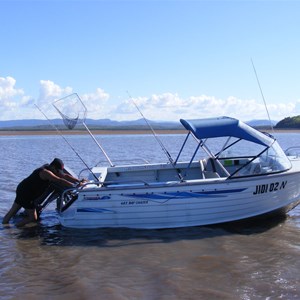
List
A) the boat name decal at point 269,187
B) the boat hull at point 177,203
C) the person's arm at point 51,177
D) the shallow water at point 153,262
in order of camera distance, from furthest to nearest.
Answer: the person's arm at point 51,177, the boat name decal at point 269,187, the boat hull at point 177,203, the shallow water at point 153,262

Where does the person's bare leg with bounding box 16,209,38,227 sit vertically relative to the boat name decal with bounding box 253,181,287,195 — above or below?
below

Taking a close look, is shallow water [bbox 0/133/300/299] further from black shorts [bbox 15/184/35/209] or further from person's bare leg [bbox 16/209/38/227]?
black shorts [bbox 15/184/35/209]

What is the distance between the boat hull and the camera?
8.29 meters

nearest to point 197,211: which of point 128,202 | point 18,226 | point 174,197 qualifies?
point 174,197

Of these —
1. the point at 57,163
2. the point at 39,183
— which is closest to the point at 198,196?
the point at 57,163

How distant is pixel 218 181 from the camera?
8273mm

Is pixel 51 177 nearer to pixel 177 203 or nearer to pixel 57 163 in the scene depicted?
pixel 57 163

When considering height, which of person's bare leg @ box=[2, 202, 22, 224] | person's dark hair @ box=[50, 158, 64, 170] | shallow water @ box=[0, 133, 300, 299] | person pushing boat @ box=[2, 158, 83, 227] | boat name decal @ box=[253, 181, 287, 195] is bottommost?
shallow water @ box=[0, 133, 300, 299]

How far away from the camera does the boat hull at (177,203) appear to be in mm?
8289

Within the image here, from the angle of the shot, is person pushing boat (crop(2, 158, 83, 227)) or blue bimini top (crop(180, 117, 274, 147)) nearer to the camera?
blue bimini top (crop(180, 117, 274, 147))

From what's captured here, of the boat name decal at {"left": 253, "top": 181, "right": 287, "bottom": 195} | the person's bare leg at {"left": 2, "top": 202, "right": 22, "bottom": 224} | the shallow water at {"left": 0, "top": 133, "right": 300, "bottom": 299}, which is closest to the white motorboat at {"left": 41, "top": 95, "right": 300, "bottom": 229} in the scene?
the boat name decal at {"left": 253, "top": 181, "right": 287, "bottom": 195}

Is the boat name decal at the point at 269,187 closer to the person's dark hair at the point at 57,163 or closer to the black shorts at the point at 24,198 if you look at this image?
the person's dark hair at the point at 57,163

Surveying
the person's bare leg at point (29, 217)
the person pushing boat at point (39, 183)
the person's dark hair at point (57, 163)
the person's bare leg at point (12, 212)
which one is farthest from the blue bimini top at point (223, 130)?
the person's bare leg at point (12, 212)

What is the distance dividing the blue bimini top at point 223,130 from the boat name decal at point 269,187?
2.61 feet
